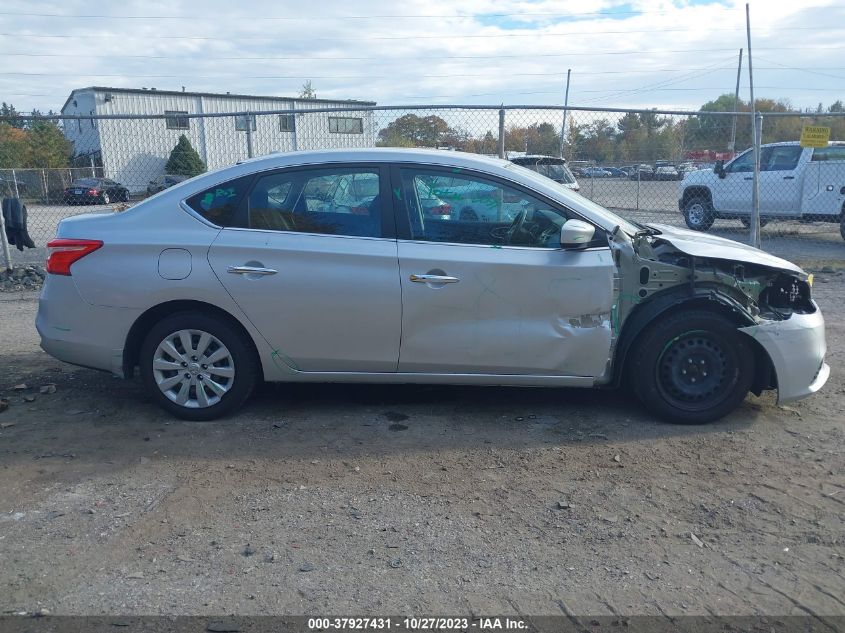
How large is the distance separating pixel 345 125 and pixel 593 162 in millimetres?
3899

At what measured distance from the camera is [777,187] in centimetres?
1441

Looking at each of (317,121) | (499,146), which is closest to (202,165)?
(317,121)

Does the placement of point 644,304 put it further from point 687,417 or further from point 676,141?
point 676,141

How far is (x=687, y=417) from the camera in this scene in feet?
16.2

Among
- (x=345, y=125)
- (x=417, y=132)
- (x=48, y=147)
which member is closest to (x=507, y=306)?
(x=417, y=132)

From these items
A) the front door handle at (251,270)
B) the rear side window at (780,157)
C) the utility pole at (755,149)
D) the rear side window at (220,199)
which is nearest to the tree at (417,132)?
the utility pole at (755,149)

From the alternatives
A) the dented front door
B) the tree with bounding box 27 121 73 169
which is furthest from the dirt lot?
the tree with bounding box 27 121 73 169

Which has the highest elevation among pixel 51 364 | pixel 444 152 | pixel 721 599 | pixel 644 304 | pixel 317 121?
pixel 317 121

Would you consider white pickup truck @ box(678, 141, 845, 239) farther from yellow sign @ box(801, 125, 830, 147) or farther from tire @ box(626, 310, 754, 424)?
tire @ box(626, 310, 754, 424)

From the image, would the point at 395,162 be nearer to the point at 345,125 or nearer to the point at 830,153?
the point at 345,125

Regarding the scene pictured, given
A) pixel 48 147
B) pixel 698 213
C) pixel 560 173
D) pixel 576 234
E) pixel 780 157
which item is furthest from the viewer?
pixel 48 147

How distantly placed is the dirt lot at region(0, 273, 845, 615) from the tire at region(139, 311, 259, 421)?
0.50ft

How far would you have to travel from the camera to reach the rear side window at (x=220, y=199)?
496cm

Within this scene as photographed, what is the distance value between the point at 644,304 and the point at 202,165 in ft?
40.0
